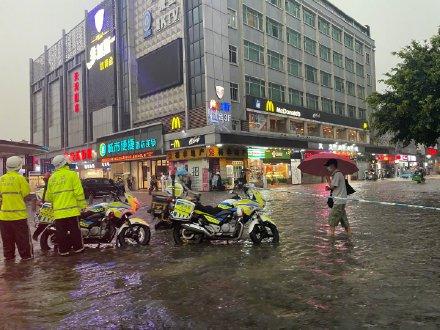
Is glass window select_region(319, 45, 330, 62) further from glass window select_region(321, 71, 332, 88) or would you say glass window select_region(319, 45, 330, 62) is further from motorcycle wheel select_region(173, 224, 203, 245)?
motorcycle wheel select_region(173, 224, 203, 245)

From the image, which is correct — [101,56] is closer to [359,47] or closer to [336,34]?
[336,34]

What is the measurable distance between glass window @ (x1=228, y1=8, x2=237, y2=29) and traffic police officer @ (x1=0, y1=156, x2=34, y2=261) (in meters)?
34.0

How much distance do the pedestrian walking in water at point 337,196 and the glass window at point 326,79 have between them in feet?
147

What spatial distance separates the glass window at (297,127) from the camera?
46.0m

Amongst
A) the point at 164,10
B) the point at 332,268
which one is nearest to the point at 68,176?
the point at 332,268

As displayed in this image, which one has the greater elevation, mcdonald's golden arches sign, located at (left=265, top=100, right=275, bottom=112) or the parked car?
mcdonald's golden arches sign, located at (left=265, top=100, right=275, bottom=112)

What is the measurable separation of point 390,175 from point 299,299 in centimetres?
6273

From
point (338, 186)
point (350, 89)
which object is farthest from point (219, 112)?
point (350, 89)

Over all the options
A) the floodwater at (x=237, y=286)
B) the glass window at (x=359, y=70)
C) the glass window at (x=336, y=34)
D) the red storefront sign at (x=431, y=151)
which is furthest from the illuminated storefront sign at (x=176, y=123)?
the red storefront sign at (x=431, y=151)

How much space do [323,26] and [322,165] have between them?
4874 centimetres

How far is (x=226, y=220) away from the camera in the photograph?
8.69m

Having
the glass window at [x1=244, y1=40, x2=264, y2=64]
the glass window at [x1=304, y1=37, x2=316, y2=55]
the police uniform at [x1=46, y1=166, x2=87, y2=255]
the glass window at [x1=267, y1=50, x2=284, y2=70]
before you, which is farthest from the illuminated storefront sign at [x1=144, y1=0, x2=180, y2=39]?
the police uniform at [x1=46, y1=166, x2=87, y2=255]

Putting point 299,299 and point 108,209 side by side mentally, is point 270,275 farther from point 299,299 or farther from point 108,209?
point 108,209

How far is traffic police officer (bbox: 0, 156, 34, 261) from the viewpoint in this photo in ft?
25.2
